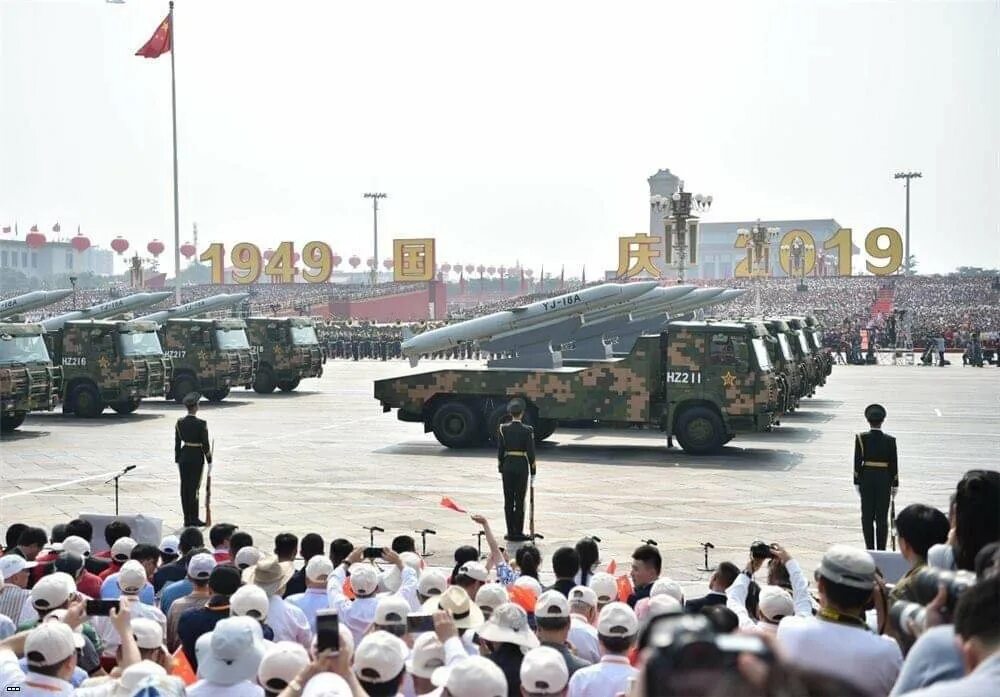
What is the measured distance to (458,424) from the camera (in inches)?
790

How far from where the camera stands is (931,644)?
2.87 metres

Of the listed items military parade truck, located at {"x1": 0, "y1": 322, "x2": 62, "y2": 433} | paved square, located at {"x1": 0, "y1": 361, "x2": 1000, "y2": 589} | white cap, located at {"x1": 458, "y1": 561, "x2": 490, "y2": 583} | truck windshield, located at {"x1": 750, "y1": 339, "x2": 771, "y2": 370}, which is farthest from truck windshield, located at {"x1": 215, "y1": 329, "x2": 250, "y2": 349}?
white cap, located at {"x1": 458, "y1": 561, "x2": 490, "y2": 583}

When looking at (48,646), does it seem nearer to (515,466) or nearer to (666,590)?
(666,590)

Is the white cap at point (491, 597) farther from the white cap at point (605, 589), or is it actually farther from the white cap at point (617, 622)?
the white cap at point (617, 622)

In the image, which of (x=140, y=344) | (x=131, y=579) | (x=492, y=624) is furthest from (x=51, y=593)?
(x=140, y=344)

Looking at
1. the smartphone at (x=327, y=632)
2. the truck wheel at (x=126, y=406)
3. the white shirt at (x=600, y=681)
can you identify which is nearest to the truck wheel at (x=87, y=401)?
the truck wheel at (x=126, y=406)

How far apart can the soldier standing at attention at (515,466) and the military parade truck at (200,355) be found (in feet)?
54.7

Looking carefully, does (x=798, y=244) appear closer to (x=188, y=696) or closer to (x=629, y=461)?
(x=629, y=461)

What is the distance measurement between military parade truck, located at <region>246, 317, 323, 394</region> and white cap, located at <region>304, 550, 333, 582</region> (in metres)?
24.9

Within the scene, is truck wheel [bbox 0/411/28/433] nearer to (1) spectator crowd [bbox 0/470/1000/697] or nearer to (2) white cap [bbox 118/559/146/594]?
(1) spectator crowd [bbox 0/470/1000/697]

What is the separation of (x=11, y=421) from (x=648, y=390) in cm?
1113

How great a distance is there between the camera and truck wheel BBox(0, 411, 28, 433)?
22.5 meters

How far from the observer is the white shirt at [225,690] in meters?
4.53

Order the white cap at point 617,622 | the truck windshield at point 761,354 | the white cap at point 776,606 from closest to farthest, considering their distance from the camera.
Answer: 1. the white cap at point 617,622
2. the white cap at point 776,606
3. the truck windshield at point 761,354
